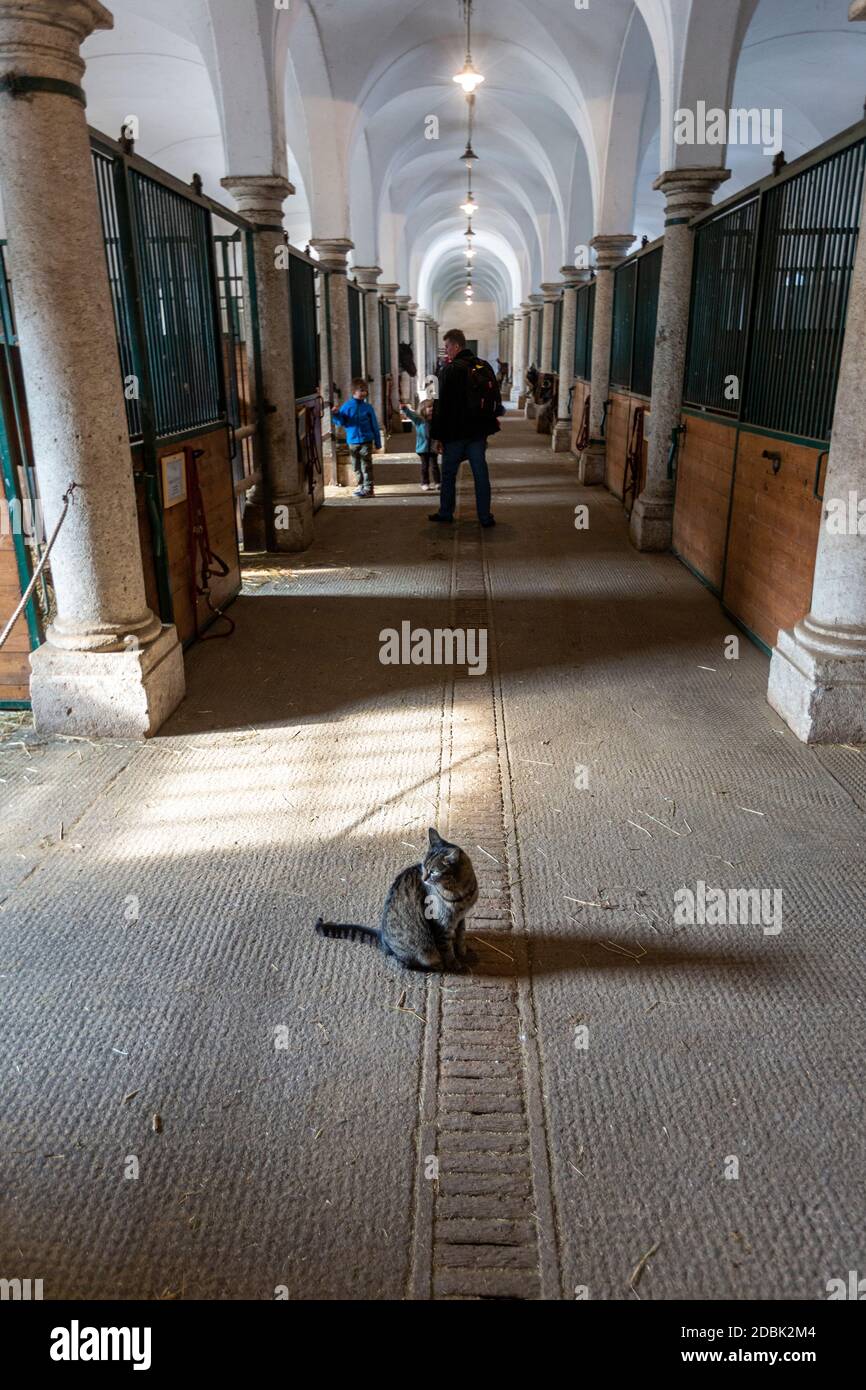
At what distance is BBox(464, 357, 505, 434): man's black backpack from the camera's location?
10.0 metres

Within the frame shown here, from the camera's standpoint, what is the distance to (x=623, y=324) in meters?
12.6

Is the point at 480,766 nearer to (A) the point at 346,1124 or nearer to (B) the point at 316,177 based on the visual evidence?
(A) the point at 346,1124

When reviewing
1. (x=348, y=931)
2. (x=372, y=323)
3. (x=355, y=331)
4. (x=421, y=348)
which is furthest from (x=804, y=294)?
(x=421, y=348)

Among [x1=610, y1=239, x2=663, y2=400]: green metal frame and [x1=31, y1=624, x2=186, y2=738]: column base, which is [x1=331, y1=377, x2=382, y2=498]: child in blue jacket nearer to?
[x1=610, y1=239, x2=663, y2=400]: green metal frame

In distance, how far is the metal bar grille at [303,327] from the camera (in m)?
10.5

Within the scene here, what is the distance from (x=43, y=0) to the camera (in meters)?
4.27

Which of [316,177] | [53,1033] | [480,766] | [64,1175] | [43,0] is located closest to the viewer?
[64,1175]

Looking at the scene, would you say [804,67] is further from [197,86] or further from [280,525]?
[280,525]

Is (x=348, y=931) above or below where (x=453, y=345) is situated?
below

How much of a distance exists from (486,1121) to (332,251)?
13.8m

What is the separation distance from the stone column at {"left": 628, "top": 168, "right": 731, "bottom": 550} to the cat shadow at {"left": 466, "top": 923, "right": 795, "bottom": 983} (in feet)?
22.0

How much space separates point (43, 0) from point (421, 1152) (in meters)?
4.91

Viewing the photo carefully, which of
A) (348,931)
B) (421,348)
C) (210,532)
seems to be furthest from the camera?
(421,348)
